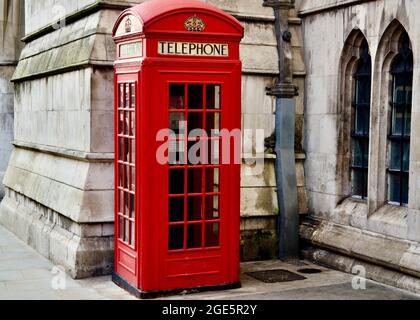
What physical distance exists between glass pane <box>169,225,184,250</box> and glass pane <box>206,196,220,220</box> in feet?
1.15

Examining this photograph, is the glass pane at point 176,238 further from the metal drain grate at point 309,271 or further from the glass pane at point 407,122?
the glass pane at point 407,122

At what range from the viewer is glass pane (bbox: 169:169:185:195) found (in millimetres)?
7766

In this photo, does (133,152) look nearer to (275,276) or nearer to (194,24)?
(194,24)

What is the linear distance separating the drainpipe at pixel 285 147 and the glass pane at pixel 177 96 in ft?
8.33

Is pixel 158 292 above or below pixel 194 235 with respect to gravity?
below

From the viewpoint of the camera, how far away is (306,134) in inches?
397

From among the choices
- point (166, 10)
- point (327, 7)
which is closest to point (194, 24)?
point (166, 10)

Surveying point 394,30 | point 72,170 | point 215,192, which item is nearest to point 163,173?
point 215,192

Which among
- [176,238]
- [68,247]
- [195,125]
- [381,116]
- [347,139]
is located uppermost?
[381,116]

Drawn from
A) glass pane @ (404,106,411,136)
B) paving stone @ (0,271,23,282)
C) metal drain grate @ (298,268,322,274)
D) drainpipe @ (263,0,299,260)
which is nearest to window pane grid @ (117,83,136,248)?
paving stone @ (0,271,23,282)

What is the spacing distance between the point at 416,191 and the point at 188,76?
2924 mm

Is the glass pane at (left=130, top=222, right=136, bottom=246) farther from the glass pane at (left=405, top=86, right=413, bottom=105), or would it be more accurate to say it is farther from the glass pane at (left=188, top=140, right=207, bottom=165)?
the glass pane at (left=405, top=86, right=413, bottom=105)

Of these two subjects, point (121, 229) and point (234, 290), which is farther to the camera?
point (121, 229)

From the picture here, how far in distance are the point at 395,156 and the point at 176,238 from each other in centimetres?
297
